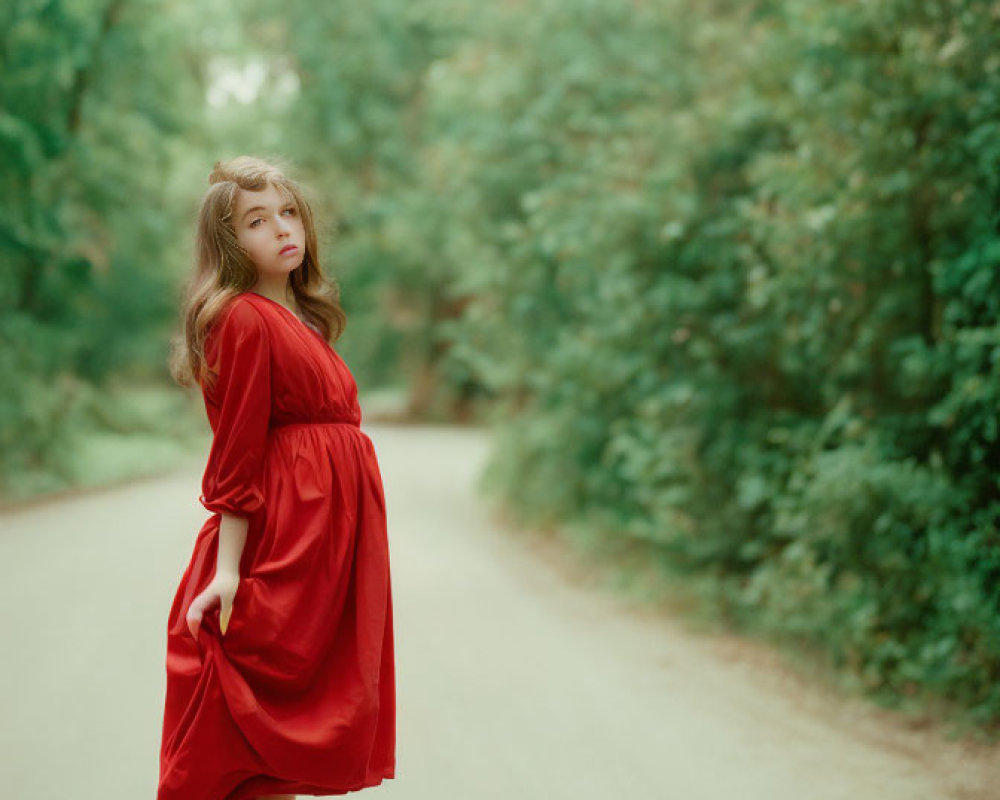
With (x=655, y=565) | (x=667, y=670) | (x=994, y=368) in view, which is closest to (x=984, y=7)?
(x=994, y=368)

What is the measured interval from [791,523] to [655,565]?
8.50 feet

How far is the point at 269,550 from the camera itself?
2.80 m

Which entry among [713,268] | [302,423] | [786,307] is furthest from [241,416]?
[713,268]

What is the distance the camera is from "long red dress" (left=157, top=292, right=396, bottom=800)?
2730 mm

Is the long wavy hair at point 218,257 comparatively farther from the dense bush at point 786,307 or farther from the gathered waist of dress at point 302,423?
the dense bush at point 786,307

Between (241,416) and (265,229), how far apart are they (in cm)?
51

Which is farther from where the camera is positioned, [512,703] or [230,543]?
[512,703]

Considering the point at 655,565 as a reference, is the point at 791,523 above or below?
above

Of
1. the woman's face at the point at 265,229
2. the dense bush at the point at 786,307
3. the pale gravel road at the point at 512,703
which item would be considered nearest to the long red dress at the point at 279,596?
the woman's face at the point at 265,229

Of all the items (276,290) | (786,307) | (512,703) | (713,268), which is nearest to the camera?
(276,290)

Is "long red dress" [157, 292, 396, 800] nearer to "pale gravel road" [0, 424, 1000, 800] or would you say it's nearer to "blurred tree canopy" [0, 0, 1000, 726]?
"pale gravel road" [0, 424, 1000, 800]

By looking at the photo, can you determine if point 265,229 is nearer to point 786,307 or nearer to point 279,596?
point 279,596

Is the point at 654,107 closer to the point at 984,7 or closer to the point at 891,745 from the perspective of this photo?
the point at 984,7

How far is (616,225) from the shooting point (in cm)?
810
